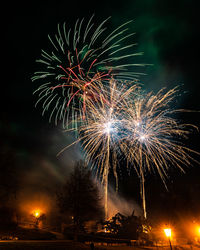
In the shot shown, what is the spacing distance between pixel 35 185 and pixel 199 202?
3123 centimetres

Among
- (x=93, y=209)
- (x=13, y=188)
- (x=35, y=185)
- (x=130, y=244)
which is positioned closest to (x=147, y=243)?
(x=130, y=244)

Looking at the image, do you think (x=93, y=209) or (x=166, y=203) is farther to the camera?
(x=166, y=203)

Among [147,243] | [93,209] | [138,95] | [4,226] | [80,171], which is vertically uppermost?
[138,95]

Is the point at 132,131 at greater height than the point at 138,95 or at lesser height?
lesser

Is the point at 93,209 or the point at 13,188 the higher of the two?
the point at 13,188

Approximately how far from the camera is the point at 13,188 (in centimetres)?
2655

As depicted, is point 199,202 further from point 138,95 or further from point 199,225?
point 138,95

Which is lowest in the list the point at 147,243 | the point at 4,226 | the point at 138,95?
the point at 147,243

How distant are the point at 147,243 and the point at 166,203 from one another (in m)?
19.8

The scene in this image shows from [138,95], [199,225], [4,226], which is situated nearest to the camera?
[138,95]

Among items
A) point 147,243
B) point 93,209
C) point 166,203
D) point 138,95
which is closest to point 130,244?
point 147,243

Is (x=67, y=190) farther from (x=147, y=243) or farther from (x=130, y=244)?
(x=147, y=243)

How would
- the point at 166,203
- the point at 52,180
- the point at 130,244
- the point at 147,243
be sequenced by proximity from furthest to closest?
the point at 166,203 < the point at 52,180 < the point at 147,243 < the point at 130,244

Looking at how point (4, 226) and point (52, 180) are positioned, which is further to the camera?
point (52, 180)
